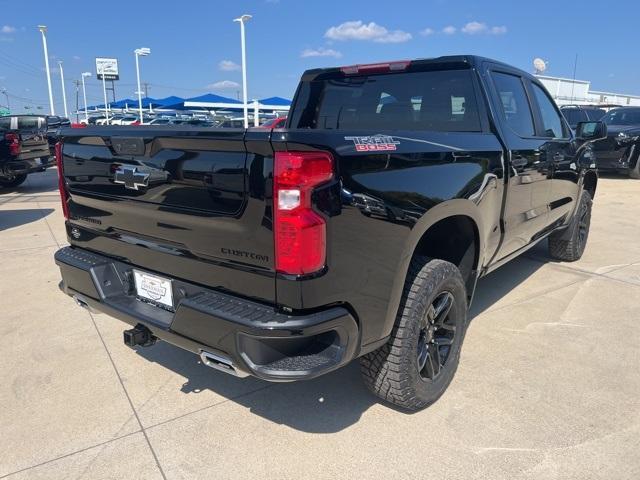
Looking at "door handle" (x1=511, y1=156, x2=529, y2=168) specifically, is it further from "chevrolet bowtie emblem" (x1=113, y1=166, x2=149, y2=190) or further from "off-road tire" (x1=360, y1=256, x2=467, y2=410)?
"chevrolet bowtie emblem" (x1=113, y1=166, x2=149, y2=190)

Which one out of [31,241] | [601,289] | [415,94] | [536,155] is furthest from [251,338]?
[31,241]

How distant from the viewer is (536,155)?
146 inches

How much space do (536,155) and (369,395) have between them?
2147 mm

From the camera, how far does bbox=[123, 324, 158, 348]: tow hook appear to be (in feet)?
8.05

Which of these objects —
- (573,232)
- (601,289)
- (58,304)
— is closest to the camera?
(58,304)

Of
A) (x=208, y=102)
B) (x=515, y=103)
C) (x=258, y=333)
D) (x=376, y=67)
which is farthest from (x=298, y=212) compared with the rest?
(x=208, y=102)

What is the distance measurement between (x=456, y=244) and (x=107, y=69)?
5520 cm

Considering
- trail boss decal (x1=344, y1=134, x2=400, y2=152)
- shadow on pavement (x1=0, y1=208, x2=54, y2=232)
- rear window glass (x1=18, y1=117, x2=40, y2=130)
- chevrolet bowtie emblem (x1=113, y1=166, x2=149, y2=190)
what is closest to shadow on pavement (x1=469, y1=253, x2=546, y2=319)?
trail boss decal (x1=344, y1=134, x2=400, y2=152)

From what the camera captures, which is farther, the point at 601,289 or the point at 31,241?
the point at 31,241

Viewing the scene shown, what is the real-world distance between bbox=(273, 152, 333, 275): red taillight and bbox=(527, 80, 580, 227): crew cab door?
2589 mm

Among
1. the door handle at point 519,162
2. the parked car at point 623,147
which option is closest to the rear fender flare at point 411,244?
the door handle at point 519,162

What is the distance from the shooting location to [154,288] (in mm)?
2471

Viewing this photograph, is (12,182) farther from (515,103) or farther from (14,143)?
(515,103)

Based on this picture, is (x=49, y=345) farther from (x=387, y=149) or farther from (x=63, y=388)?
(x=387, y=149)
